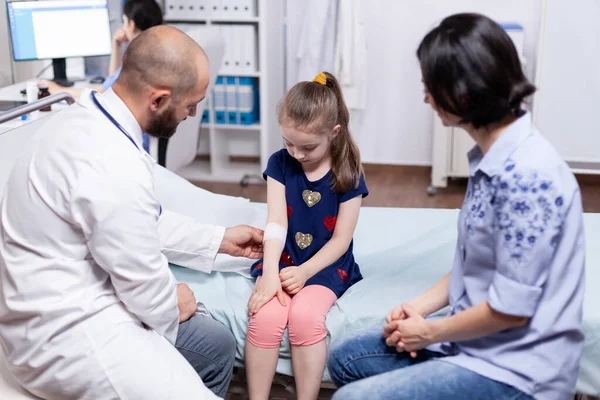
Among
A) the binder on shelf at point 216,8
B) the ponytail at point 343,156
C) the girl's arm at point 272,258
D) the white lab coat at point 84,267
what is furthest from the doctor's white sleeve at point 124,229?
the binder on shelf at point 216,8

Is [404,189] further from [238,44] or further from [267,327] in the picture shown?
[267,327]

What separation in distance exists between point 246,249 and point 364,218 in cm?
58

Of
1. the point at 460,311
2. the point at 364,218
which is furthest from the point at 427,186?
the point at 460,311

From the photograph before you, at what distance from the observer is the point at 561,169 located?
3.92ft

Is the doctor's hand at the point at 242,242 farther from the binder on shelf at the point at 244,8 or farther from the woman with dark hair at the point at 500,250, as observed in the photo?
the binder on shelf at the point at 244,8

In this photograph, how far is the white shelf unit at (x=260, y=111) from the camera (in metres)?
3.91

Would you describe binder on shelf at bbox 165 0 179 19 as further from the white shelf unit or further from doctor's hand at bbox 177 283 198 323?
doctor's hand at bbox 177 283 198 323

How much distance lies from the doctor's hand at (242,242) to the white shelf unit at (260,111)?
83.9 inches

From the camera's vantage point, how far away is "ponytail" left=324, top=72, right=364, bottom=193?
6.00 ft

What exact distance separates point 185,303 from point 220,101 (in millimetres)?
2539

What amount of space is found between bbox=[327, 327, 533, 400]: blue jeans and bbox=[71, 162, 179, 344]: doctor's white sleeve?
42 cm

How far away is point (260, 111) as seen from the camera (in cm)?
407

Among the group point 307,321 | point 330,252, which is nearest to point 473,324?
point 307,321

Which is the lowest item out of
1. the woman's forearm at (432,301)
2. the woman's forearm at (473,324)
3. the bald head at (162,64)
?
the woman's forearm at (432,301)
